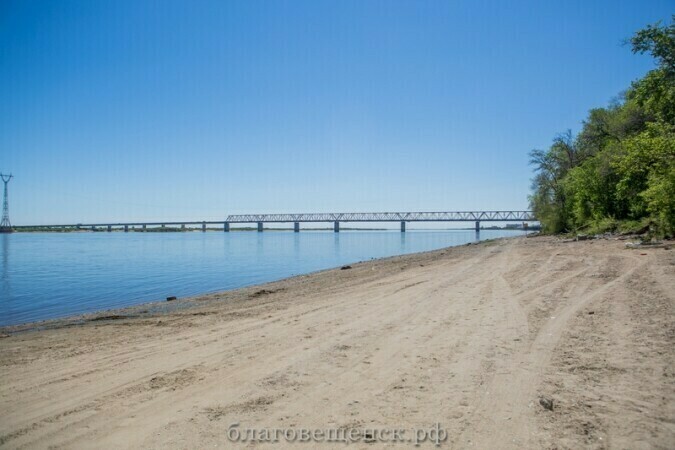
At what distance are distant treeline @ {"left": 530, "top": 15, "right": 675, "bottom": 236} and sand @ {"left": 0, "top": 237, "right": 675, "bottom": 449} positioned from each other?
45.4ft

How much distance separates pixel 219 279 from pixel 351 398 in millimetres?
22623

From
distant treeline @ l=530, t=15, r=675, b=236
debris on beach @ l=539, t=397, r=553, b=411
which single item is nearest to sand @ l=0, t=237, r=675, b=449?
debris on beach @ l=539, t=397, r=553, b=411

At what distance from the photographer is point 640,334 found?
640cm

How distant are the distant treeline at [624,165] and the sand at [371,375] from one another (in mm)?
13849

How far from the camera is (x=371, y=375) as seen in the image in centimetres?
529

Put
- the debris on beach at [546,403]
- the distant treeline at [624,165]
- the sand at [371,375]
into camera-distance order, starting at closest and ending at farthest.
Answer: the sand at [371,375] → the debris on beach at [546,403] → the distant treeline at [624,165]

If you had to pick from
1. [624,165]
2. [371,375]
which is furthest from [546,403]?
[624,165]

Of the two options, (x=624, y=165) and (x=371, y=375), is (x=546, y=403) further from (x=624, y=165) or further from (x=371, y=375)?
(x=624, y=165)

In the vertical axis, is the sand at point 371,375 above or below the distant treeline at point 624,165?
below

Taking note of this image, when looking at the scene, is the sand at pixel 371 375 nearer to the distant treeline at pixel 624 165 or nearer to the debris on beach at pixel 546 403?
the debris on beach at pixel 546 403

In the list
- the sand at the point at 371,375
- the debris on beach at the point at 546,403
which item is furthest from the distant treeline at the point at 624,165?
the debris on beach at the point at 546,403

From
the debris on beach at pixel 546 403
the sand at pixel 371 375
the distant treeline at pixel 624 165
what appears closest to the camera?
the sand at pixel 371 375

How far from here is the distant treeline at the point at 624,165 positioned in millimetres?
19250

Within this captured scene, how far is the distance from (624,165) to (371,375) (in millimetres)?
21214
